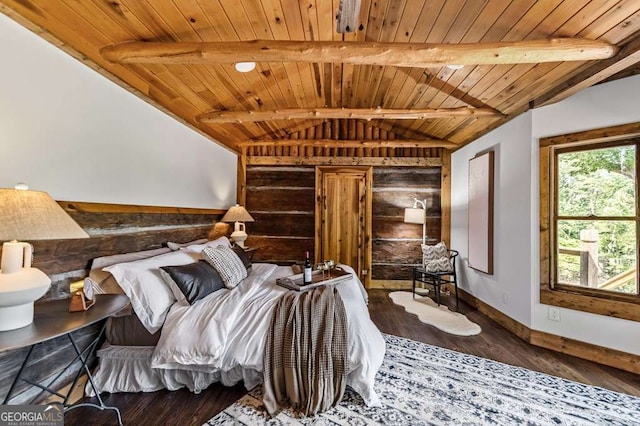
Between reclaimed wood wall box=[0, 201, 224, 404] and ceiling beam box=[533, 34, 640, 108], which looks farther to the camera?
ceiling beam box=[533, 34, 640, 108]

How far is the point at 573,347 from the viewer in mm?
2746

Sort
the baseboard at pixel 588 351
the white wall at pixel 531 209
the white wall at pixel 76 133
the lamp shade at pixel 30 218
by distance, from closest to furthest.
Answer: the lamp shade at pixel 30 218, the white wall at pixel 76 133, the baseboard at pixel 588 351, the white wall at pixel 531 209

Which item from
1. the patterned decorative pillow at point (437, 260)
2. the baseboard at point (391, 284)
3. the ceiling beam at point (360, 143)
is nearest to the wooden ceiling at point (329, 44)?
the ceiling beam at point (360, 143)

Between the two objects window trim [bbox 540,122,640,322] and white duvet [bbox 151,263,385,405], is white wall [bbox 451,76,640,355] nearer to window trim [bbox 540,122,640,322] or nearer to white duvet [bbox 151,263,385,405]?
window trim [bbox 540,122,640,322]

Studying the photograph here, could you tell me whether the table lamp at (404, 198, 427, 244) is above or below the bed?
above

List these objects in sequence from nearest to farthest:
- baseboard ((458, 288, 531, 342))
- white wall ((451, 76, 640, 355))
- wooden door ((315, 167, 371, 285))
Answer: white wall ((451, 76, 640, 355)), baseboard ((458, 288, 531, 342)), wooden door ((315, 167, 371, 285))

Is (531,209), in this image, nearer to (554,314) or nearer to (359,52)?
(554,314)

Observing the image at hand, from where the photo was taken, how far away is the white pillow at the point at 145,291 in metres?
2.04

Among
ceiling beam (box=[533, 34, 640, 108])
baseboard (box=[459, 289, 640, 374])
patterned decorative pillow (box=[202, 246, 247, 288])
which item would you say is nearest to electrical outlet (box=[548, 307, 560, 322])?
baseboard (box=[459, 289, 640, 374])

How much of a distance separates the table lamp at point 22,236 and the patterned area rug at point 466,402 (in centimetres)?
126

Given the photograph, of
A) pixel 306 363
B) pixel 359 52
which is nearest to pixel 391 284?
pixel 306 363

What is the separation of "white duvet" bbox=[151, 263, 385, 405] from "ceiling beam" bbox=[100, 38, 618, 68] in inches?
77.6

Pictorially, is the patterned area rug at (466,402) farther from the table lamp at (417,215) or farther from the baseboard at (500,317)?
the table lamp at (417,215)

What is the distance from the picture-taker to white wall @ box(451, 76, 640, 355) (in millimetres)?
2572
